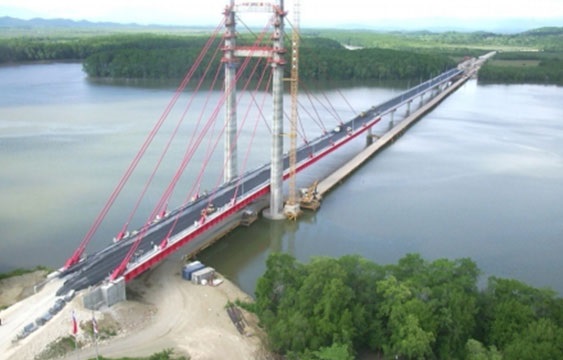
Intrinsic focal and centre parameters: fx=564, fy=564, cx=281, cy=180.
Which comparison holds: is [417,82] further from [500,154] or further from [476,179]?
[476,179]

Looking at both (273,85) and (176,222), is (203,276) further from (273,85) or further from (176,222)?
(273,85)

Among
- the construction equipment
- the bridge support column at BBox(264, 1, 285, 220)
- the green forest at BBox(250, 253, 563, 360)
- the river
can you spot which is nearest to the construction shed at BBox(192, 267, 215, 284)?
the river

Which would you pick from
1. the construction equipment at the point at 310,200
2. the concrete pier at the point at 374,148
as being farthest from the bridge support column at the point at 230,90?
the concrete pier at the point at 374,148

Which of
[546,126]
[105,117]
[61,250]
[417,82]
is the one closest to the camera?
[61,250]

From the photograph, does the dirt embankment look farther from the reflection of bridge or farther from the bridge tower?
the bridge tower

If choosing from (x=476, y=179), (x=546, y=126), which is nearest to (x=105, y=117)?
(x=476, y=179)

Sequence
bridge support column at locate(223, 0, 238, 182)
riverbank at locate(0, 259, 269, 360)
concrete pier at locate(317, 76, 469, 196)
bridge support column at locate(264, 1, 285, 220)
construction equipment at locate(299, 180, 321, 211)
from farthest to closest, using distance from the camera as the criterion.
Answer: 1. concrete pier at locate(317, 76, 469, 196)
2. construction equipment at locate(299, 180, 321, 211)
3. bridge support column at locate(223, 0, 238, 182)
4. bridge support column at locate(264, 1, 285, 220)
5. riverbank at locate(0, 259, 269, 360)

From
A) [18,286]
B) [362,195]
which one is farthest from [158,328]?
[362,195]
